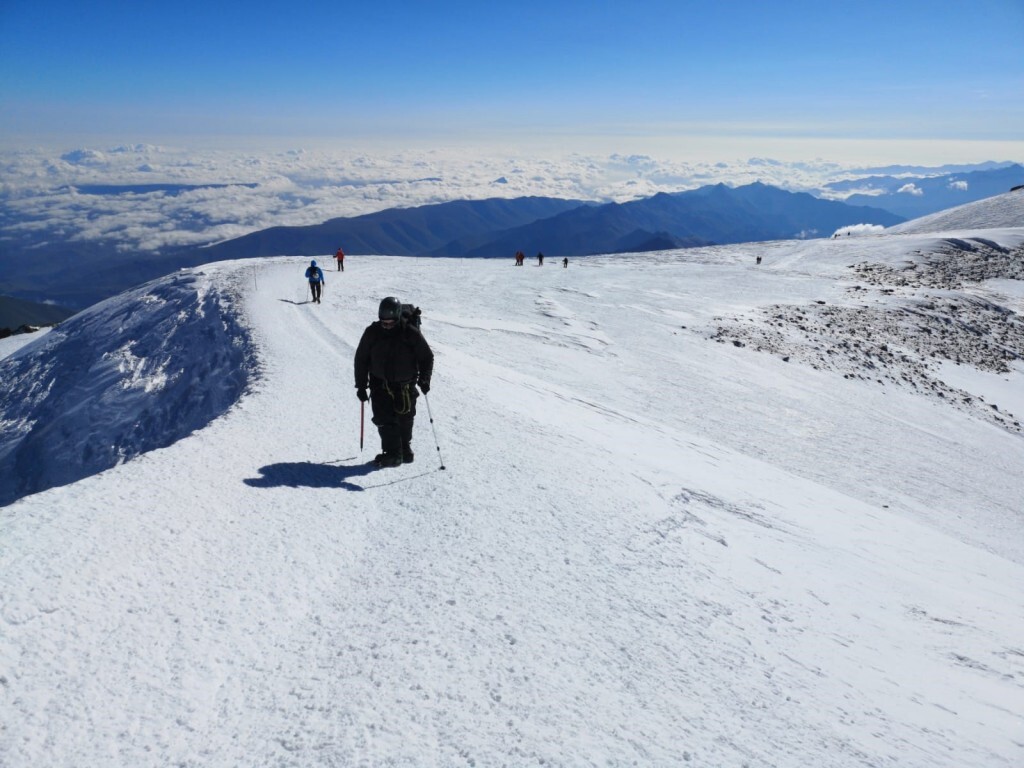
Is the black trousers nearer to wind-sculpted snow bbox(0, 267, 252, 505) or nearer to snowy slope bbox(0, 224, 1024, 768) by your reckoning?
snowy slope bbox(0, 224, 1024, 768)

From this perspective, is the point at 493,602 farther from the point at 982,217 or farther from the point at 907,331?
the point at 982,217

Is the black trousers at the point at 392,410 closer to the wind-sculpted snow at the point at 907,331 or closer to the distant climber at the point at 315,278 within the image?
the distant climber at the point at 315,278

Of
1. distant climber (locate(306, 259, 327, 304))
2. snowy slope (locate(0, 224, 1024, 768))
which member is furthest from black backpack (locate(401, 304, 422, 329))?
distant climber (locate(306, 259, 327, 304))

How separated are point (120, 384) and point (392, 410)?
2187cm

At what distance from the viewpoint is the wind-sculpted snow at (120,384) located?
19641 mm

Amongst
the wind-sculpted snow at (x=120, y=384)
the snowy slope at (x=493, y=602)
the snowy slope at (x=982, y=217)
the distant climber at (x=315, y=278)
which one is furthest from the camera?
the snowy slope at (x=982, y=217)

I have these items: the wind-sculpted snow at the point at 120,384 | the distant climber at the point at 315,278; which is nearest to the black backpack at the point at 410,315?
the wind-sculpted snow at the point at 120,384

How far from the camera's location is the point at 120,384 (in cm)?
2420

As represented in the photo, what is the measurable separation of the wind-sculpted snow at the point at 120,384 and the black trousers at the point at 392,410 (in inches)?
348

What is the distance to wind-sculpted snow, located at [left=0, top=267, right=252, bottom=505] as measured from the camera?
19641 millimetres

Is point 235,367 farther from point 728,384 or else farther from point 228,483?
point 728,384

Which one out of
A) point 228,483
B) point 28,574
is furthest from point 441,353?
point 28,574

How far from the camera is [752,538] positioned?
7.95m

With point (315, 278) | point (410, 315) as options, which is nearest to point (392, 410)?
point (410, 315)
